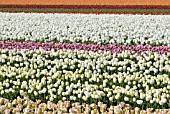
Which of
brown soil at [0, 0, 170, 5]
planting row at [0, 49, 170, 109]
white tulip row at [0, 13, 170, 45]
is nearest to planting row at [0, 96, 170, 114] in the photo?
planting row at [0, 49, 170, 109]

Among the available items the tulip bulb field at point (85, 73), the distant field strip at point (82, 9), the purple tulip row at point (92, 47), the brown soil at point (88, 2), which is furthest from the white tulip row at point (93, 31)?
the brown soil at point (88, 2)

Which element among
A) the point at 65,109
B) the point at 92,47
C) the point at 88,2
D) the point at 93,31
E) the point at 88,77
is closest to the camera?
the point at 65,109

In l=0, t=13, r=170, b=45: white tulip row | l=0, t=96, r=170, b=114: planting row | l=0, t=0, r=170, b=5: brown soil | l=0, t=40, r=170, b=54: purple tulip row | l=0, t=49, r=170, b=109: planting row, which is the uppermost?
l=0, t=0, r=170, b=5: brown soil

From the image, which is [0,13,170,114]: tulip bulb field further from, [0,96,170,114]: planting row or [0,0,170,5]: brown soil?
[0,0,170,5]: brown soil

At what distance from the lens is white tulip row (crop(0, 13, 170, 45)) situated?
15188 millimetres

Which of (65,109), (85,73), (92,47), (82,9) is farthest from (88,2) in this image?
(65,109)

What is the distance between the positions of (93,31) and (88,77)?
8.18 metres

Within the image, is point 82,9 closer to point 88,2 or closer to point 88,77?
point 88,2

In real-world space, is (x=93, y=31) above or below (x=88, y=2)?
below

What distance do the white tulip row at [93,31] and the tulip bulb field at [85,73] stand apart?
0.12 ft

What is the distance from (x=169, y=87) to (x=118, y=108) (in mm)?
2448

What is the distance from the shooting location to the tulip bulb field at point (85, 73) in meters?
6.89

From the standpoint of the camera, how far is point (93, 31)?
17.3 meters

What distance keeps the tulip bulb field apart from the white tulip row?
0.04m
